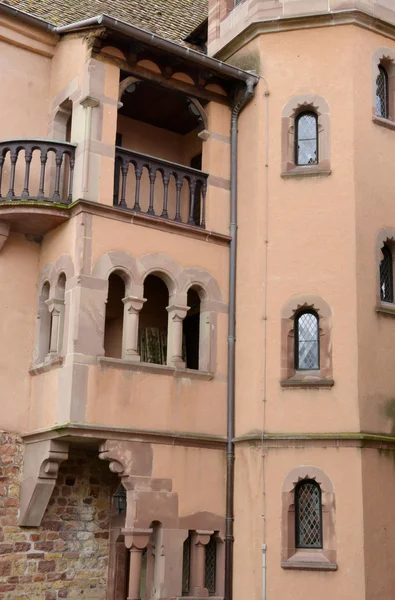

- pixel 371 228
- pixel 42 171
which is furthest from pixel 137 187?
pixel 371 228

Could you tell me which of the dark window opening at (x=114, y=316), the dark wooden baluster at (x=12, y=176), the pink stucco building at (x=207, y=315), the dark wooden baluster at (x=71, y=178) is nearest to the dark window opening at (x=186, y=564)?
the pink stucco building at (x=207, y=315)

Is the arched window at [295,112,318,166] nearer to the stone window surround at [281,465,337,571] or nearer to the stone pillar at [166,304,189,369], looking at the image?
the stone pillar at [166,304,189,369]

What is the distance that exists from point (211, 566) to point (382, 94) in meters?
8.24

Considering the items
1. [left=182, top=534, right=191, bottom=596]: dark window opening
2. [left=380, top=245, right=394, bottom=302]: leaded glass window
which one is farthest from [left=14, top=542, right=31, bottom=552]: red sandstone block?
[left=380, top=245, right=394, bottom=302]: leaded glass window

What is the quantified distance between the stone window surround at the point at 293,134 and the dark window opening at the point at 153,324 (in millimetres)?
3029

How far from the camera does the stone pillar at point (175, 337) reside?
14312mm

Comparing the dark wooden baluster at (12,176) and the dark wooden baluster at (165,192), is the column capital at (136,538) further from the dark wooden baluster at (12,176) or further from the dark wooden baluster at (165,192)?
the dark wooden baluster at (12,176)

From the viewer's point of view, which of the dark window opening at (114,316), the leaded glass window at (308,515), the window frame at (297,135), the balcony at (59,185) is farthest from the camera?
the dark window opening at (114,316)

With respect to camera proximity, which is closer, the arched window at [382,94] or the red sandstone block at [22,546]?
the red sandstone block at [22,546]

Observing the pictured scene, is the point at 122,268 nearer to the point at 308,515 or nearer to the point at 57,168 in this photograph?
the point at 57,168

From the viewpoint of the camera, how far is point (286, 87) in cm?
1527

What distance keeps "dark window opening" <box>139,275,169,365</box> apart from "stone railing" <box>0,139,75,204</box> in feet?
7.83

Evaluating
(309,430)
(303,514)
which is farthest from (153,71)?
(303,514)

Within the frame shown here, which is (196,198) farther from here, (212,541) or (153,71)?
(212,541)
